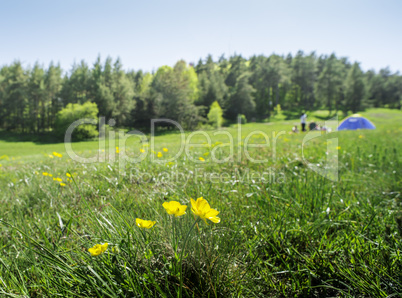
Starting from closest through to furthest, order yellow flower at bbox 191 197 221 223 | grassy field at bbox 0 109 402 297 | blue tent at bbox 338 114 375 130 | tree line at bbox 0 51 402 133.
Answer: yellow flower at bbox 191 197 221 223, grassy field at bbox 0 109 402 297, blue tent at bbox 338 114 375 130, tree line at bbox 0 51 402 133

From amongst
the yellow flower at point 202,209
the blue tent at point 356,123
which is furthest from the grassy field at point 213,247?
the blue tent at point 356,123

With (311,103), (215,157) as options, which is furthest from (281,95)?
(215,157)

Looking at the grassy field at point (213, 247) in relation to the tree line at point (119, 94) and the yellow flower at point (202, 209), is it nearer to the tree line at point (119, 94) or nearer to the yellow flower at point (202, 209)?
the yellow flower at point (202, 209)

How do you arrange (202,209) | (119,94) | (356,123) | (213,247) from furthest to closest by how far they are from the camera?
(119,94) < (356,123) < (213,247) < (202,209)

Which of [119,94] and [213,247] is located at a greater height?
[119,94]

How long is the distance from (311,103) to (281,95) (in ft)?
26.6

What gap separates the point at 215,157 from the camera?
3.86 meters

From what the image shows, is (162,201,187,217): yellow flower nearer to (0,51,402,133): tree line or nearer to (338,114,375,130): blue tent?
(338,114,375,130): blue tent

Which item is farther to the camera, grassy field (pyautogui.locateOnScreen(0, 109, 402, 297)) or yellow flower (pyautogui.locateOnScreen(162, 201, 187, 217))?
grassy field (pyautogui.locateOnScreen(0, 109, 402, 297))

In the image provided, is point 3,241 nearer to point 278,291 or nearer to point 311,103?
point 278,291

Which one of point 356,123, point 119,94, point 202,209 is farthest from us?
point 119,94

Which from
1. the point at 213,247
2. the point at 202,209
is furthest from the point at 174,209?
the point at 213,247

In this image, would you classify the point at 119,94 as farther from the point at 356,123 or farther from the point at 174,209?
the point at 174,209

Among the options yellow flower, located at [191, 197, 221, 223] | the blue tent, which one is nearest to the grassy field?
yellow flower, located at [191, 197, 221, 223]
